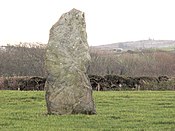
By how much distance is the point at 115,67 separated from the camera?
209 ft

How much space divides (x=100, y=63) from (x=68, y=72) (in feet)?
148

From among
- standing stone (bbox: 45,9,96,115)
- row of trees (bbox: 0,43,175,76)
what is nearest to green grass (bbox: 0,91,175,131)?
standing stone (bbox: 45,9,96,115)

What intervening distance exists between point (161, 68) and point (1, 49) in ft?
69.6

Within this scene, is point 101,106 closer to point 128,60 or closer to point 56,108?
point 56,108

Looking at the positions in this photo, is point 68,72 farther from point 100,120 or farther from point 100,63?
point 100,63

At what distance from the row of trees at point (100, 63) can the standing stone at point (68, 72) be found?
37195 millimetres

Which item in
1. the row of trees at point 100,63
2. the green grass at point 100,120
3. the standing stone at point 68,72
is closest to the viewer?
the green grass at point 100,120

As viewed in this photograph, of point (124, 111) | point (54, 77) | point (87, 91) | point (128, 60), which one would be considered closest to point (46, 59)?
point (54, 77)

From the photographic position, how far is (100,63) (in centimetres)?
6266

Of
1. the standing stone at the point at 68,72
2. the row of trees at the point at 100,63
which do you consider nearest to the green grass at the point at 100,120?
the standing stone at the point at 68,72

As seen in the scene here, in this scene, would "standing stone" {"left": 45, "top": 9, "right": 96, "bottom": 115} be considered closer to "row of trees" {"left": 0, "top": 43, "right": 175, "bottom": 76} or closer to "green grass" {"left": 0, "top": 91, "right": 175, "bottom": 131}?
"green grass" {"left": 0, "top": 91, "right": 175, "bottom": 131}

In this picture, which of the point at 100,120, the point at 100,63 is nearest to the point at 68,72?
the point at 100,120

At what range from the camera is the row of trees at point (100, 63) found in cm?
5797

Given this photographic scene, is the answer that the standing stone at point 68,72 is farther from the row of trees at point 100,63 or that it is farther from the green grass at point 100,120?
the row of trees at point 100,63
